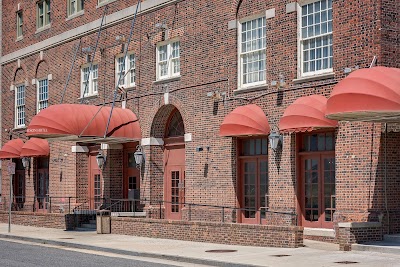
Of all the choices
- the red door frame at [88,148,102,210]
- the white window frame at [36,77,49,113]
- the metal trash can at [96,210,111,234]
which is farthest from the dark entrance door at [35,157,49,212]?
the metal trash can at [96,210,111,234]

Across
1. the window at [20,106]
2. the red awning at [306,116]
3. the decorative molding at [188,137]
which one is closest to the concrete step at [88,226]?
the decorative molding at [188,137]

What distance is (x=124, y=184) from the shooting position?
3566 centimetres

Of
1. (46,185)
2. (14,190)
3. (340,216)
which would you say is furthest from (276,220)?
(14,190)

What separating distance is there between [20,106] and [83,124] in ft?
45.1

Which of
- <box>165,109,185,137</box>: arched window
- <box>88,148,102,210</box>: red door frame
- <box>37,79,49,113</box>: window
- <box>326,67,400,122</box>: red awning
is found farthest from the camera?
<box>37,79,49,113</box>: window

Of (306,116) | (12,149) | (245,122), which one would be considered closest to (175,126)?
(245,122)

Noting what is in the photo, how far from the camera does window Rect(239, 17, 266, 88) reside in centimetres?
2716

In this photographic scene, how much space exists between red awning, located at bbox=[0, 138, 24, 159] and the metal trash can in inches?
504

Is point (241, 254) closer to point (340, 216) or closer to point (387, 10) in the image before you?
point (340, 216)

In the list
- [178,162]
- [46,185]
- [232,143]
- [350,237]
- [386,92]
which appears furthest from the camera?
[46,185]

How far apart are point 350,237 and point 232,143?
7661mm

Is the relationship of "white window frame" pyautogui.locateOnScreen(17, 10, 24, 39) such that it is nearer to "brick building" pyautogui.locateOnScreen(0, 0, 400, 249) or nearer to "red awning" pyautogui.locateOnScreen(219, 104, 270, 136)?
"brick building" pyautogui.locateOnScreen(0, 0, 400, 249)

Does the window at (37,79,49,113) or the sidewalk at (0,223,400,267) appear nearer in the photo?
the sidewalk at (0,223,400,267)

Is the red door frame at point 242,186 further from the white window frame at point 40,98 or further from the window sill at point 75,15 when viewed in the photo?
the white window frame at point 40,98
